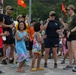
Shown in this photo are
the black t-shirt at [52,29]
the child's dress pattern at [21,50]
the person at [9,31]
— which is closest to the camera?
the child's dress pattern at [21,50]

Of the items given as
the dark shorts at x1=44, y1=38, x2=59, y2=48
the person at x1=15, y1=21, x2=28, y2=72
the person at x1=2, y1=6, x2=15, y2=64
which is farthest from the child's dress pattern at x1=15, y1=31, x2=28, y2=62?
the person at x1=2, y1=6, x2=15, y2=64

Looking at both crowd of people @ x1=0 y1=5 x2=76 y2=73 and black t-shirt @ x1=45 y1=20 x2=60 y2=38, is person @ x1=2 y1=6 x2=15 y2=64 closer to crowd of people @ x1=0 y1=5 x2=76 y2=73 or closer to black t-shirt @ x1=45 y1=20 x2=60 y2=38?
crowd of people @ x1=0 y1=5 x2=76 y2=73

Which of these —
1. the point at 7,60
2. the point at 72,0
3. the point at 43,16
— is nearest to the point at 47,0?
the point at 43,16

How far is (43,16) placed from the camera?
252 feet

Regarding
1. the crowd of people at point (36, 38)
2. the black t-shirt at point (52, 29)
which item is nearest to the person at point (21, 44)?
the crowd of people at point (36, 38)

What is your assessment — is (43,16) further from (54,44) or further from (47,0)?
(54,44)

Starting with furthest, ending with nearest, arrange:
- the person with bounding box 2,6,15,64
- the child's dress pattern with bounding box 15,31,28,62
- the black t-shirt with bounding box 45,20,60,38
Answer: the person with bounding box 2,6,15,64, the black t-shirt with bounding box 45,20,60,38, the child's dress pattern with bounding box 15,31,28,62

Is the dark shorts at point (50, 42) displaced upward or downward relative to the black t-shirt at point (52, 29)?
downward

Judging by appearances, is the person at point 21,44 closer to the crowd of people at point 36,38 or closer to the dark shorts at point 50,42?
the crowd of people at point 36,38

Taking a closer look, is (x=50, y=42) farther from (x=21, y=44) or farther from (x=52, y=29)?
(x=21, y=44)

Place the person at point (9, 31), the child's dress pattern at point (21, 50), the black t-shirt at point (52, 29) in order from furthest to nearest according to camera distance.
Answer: the person at point (9, 31), the black t-shirt at point (52, 29), the child's dress pattern at point (21, 50)

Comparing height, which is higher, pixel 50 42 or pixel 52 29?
pixel 52 29

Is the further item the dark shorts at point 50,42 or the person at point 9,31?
the person at point 9,31

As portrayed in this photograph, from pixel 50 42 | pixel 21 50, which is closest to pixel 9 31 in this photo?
pixel 50 42
